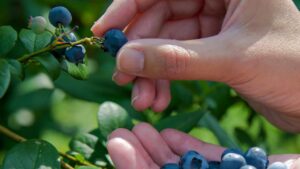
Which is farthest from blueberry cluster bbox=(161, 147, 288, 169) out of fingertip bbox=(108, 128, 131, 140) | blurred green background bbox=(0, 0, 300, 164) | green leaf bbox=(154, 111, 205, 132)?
blurred green background bbox=(0, 0, 300, 164)

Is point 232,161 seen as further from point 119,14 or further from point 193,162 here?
point 119,14

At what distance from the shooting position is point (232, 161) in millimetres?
1388

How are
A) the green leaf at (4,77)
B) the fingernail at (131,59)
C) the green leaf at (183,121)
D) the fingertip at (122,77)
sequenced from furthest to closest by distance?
the green leaf at (183,121) → the fingertip at (122,77) → the fingernail at (131,59) → the green leaf at (4,77)

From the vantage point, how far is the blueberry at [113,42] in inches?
57.1

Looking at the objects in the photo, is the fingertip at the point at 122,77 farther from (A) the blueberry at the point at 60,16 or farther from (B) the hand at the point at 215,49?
(A) the blueberry at the point at 60,16

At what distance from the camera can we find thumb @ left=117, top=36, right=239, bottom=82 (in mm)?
1378


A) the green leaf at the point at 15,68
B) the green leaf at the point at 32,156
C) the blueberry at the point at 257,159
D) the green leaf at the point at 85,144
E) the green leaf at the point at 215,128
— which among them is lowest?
the green leaf at the point at 215,128

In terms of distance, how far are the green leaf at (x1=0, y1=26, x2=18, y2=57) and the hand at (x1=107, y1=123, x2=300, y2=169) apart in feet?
0.93

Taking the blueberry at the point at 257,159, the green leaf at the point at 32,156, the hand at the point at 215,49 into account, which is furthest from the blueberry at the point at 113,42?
the blueberry at the point at 257,159

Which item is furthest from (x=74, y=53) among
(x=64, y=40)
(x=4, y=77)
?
(x=4, y=77)

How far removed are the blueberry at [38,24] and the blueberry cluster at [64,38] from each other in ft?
0.09

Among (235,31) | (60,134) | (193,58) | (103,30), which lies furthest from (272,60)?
(60,134)

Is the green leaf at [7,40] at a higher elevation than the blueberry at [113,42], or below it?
higher

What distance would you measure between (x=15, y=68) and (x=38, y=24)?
0.12 metres
